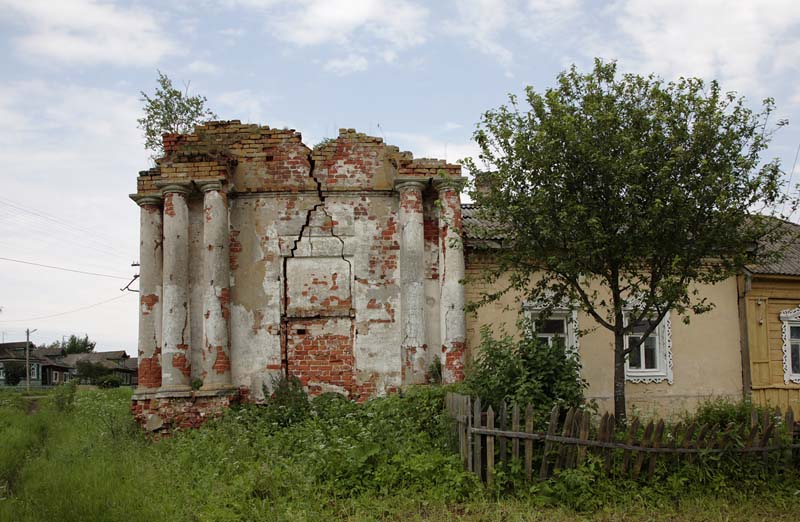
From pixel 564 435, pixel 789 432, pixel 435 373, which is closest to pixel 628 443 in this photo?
pixel 564 435

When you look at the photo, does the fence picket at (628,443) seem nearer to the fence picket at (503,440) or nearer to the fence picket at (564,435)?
the fence picket at (564,435)

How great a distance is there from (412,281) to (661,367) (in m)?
5.22

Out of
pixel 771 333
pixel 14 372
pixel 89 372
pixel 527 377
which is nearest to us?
pixel 527 377

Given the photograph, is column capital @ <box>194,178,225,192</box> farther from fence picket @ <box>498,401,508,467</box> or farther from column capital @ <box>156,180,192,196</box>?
fence picket @ <box>498,401,508,467</box>

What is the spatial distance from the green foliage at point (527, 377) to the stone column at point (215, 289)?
15.1 ft

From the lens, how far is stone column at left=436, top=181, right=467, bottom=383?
37.3 feet

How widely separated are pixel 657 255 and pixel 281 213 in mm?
6520

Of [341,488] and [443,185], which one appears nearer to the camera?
[341,488]

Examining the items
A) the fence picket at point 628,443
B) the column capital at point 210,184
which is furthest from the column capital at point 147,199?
the fence picket at point 628,443

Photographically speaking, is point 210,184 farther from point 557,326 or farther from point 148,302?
point 557,326

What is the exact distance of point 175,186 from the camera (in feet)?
38.7

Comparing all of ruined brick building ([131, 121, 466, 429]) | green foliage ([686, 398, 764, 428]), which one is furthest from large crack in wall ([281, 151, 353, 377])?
green foliage ([686, 398, 764, 428])

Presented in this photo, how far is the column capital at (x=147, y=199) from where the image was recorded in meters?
12.1

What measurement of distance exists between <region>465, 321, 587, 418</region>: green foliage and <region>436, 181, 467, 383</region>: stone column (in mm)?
2183
